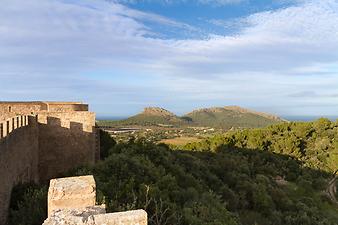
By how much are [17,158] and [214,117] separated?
153 metres

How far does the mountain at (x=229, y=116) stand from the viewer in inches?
5925

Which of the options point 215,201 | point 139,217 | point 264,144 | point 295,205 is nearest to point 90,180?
point 139,217

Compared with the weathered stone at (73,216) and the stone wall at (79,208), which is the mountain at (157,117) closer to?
the stone wall at (79,208)

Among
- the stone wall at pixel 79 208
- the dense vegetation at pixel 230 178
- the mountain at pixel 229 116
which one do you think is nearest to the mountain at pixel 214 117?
the mountain at pixel 229 116

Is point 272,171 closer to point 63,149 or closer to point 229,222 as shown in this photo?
point 229,222

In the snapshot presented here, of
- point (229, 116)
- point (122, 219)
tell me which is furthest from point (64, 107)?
point (229, 116)

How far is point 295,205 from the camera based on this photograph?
24359 mm

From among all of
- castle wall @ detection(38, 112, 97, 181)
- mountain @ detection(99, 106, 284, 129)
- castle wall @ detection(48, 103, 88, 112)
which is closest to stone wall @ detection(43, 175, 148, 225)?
castle wall @ detection(38, 112, 97, 181)

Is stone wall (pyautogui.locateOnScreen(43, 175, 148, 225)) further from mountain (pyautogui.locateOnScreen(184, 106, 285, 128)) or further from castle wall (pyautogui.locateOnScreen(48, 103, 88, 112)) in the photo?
mountain (pyautogui.locateOnScreen(184, 106, 285, 128))

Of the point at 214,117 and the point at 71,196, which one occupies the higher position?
the point at 71,196

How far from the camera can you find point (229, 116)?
16212cm

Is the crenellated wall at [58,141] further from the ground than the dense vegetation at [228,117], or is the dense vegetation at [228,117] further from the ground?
the crenellated wall at [58,141]

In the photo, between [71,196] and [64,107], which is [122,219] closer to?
[71,196]

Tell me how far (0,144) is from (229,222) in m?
8.03
